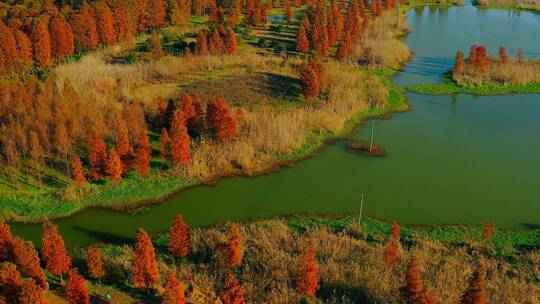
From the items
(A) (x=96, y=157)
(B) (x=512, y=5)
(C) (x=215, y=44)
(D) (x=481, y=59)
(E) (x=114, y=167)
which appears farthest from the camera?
(B) (x=512, y=5)

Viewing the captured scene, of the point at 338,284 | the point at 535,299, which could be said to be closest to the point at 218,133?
the point at 338,284

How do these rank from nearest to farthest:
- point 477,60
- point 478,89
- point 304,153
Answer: point 304,153
point 478,89
point 477,60

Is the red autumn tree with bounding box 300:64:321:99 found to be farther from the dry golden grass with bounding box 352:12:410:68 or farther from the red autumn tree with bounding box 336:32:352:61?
the dry golden grass with bounding box 352:12:410:68

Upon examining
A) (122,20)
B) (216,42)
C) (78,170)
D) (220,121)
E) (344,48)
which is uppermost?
(122,20)

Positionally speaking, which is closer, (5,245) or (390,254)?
(5,245)

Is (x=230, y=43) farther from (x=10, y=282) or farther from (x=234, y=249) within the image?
(x=10, y=282)

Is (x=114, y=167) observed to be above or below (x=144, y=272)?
above

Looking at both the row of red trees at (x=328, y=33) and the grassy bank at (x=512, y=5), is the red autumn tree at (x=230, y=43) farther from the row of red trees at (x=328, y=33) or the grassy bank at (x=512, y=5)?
the grassy bank at (x=512, y=5)

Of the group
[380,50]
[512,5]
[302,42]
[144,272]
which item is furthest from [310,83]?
[512,5]

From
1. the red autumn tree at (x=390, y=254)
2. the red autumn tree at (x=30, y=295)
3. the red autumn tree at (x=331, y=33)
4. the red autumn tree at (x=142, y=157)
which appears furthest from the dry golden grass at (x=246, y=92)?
the red autumn tree at (x=30, y=295)
